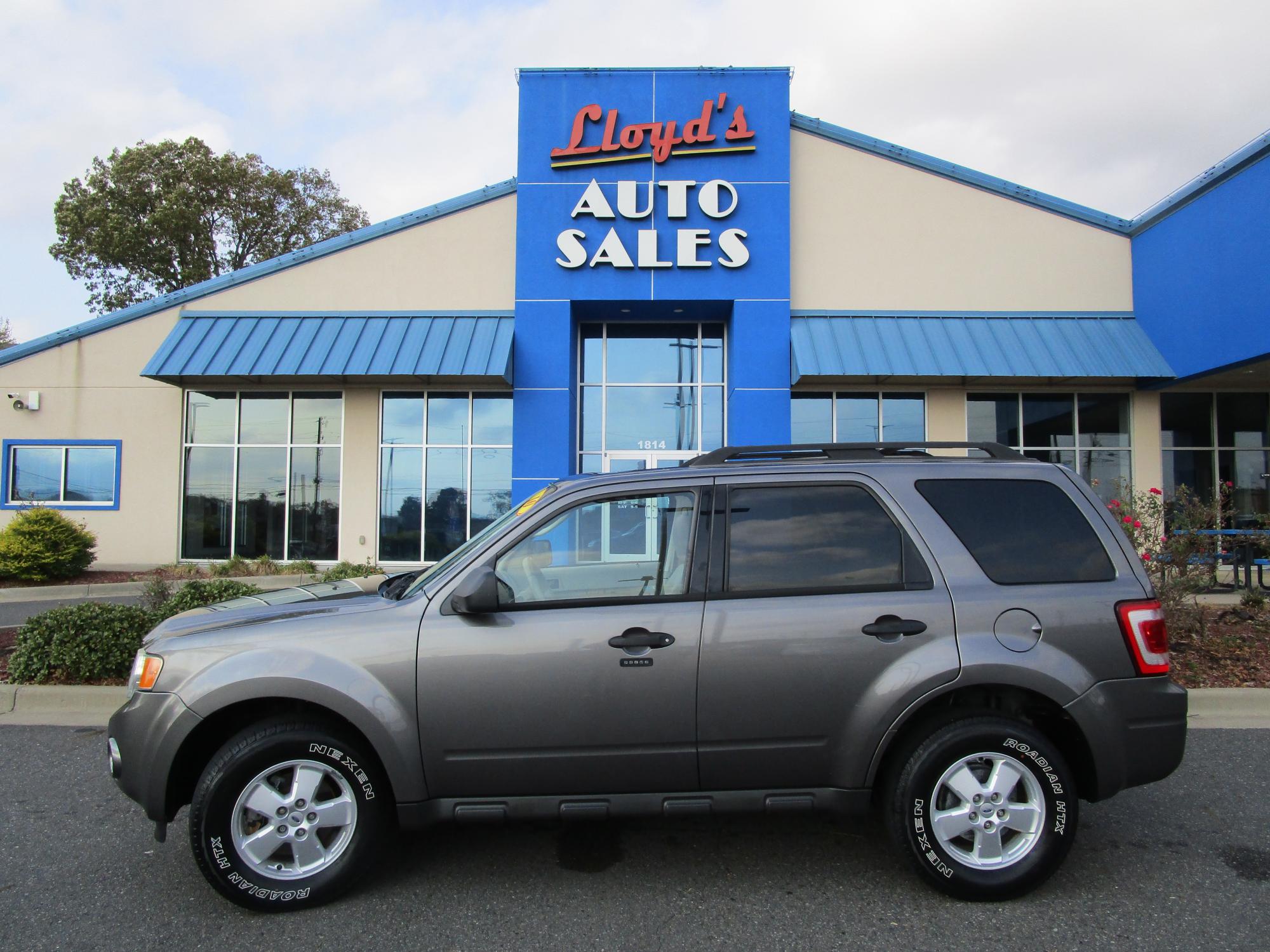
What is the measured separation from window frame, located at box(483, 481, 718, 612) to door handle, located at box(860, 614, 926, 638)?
0.72 meters

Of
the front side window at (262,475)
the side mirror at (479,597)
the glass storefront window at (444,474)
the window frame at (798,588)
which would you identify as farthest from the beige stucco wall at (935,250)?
the side mirror at (479,597)

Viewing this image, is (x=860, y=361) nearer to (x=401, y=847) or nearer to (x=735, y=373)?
(x=735, y=373)

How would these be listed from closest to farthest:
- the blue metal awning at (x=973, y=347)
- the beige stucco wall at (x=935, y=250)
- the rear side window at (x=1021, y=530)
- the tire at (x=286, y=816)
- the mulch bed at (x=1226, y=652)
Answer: the tire at (x=286, y=816), the rear side window at (x=1021, y=530), the mulch bed at (x=1226, y=652), the blue metal awning at (x=973, y=347), the beige stucco wall at (x=935, y=250)

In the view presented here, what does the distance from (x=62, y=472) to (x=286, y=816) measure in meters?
15.7

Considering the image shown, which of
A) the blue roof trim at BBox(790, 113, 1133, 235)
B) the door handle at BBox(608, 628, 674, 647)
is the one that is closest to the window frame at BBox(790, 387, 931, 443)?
the blue roof trim at BBox(790, 113, 1133, 235)

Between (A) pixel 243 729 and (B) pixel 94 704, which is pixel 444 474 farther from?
(A) pixel 243 729

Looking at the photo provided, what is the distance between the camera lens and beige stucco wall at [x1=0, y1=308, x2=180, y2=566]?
49.7 ft

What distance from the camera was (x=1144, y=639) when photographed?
3.31 metres

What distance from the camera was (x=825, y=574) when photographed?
3398 millimetres

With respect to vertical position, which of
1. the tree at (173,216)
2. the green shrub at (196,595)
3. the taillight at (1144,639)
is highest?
the tree at (173,216)

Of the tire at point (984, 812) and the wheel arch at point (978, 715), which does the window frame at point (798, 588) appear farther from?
the tire at point (984, 812)

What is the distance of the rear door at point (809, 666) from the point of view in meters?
3.22

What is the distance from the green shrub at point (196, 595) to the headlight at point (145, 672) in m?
3.53

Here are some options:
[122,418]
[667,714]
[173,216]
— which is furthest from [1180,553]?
[173,216]
